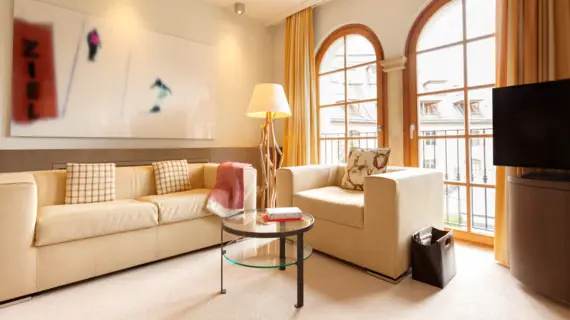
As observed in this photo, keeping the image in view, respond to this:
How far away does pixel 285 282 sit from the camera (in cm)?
195

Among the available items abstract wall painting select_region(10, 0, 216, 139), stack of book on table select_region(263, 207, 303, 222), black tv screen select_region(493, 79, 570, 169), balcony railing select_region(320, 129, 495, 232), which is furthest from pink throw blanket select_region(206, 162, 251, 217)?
black tv screen select_region(493, 79, 570, 169)

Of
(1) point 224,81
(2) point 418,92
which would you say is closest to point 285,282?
(2) point 418,92

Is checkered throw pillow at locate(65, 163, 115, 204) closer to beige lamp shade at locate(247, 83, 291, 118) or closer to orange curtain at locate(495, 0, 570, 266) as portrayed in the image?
beige lamp shade at locate(247, 83, 291, 118)

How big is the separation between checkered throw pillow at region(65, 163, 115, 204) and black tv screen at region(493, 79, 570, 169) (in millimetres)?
2875

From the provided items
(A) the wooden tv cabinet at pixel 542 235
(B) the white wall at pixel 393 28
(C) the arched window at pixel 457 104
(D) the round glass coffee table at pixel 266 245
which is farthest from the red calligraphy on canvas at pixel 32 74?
(A) the wooden tv cabinet at pixel 542 235

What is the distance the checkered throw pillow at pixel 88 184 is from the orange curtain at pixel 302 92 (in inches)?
83.3

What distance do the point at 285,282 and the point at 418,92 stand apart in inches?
86.4

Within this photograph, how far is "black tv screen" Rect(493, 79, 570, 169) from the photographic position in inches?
70.1

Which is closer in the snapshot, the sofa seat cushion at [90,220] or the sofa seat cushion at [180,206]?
the sofa seat cushion at [90,220]

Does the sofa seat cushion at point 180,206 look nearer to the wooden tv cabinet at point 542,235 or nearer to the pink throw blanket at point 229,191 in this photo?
the pink throw blanket at point 229,191

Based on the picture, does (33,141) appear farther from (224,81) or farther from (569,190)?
(569,190)

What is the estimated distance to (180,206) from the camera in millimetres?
2375

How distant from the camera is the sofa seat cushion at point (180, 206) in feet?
7.53

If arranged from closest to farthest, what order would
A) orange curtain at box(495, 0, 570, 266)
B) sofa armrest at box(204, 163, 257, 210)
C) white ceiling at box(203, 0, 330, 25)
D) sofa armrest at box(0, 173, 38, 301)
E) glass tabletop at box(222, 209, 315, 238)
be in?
glass tabletop at box(222, 209, 315, 238)
sofa armrest at box(0, 173, 38, 301)
orange curtain at box(495, 0, 570, 266)
sofa armrest at box(204, 163, 257, 210)
white ceiling at box(203, 0, 330, 25)
